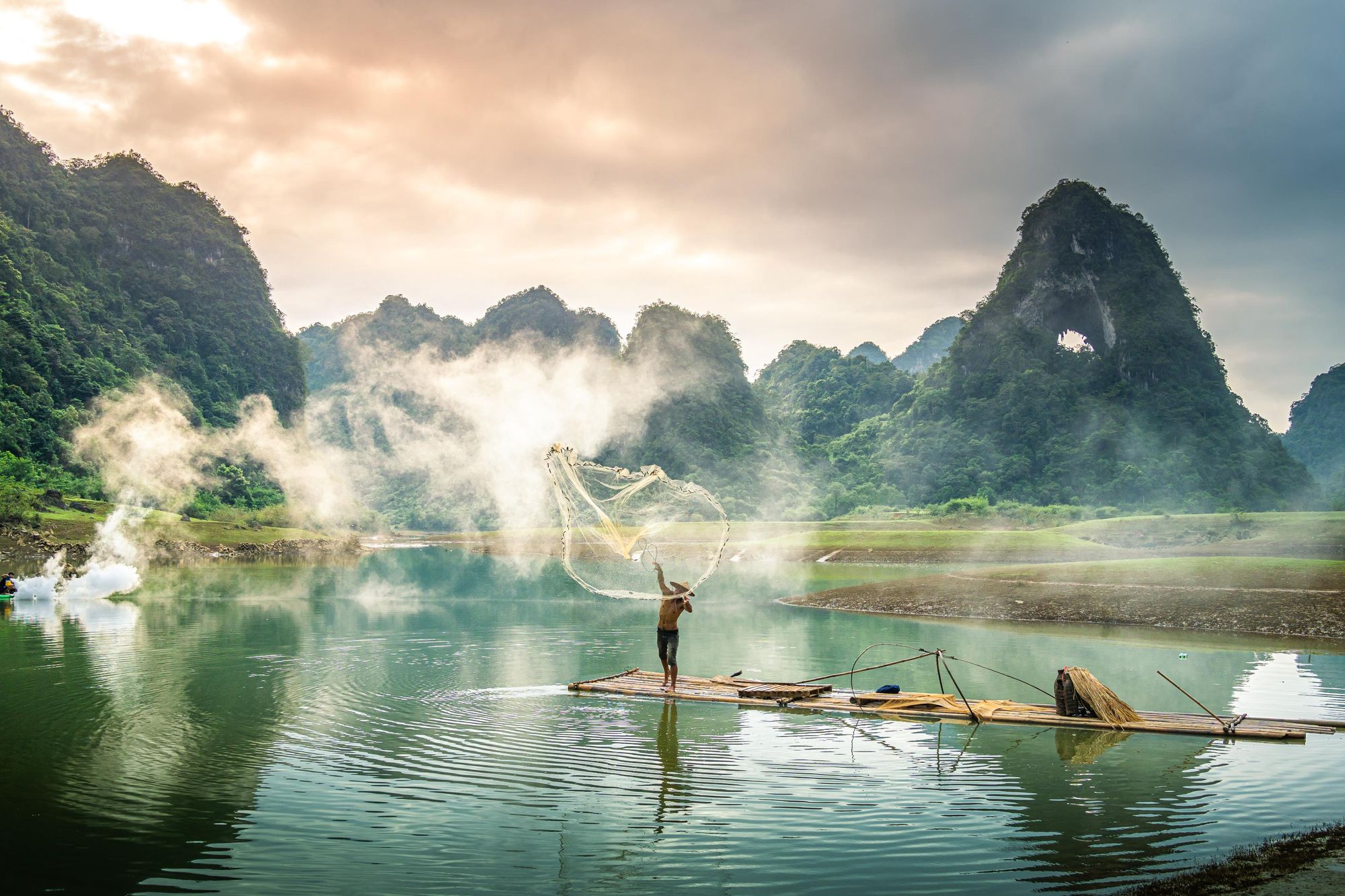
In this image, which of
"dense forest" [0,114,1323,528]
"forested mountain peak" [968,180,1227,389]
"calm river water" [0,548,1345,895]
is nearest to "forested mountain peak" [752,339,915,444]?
"dense forest" [0,114,1323,528]

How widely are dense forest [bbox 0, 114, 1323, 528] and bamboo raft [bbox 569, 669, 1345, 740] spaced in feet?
201

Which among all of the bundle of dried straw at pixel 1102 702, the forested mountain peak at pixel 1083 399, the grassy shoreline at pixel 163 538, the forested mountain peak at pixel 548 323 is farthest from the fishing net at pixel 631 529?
the forested mountain peak at pixel 548 323

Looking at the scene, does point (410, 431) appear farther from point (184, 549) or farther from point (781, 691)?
point (781, 691)

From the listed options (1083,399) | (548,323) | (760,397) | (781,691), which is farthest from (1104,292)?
(781,691)

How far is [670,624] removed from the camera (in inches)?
663

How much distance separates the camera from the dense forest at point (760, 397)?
8006 centimetres

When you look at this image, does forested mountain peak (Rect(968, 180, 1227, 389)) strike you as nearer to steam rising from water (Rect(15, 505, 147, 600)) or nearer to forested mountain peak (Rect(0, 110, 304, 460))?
forested mountain peak (Rect(0, 110, 304, 460))

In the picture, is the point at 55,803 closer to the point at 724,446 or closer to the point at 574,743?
the point at 574,743

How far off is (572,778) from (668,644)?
18.2 ft

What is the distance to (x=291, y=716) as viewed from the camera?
15016 mm

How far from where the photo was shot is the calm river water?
8.52m

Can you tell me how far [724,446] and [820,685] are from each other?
304 ft

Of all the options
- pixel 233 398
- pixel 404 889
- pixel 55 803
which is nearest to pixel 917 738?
pixel 404 889

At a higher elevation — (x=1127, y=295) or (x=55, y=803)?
(x=1127, y=295)
